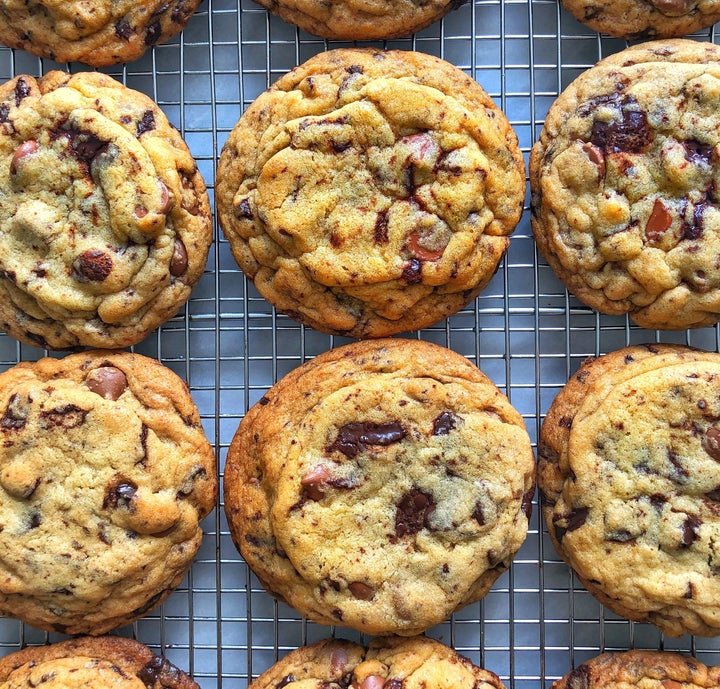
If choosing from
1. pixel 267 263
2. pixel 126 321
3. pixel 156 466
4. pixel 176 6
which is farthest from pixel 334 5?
pixel 156 466

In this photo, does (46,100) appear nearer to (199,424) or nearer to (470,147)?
(199,424)

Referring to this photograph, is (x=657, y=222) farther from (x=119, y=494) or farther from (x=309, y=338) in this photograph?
(x=119, y=494)

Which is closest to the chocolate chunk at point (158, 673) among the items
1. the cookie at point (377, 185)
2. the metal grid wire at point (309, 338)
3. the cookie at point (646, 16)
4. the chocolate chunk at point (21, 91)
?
the metal grid wire at point (309, 338)

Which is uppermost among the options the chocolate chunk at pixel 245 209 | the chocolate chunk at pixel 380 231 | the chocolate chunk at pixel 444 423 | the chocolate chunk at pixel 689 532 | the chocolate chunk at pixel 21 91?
the chocolate chunk at pixel 21 91

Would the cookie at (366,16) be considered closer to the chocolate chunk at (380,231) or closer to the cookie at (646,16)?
the cookie at (646,16)

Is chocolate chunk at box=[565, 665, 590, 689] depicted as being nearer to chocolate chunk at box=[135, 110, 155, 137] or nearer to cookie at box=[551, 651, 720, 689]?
cookie at box=[551, 651, 720, 689]

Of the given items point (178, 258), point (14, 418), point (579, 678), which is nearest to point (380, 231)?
point (178, 258)

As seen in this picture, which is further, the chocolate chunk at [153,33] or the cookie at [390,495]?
the chocolate chunk at [153,33]
